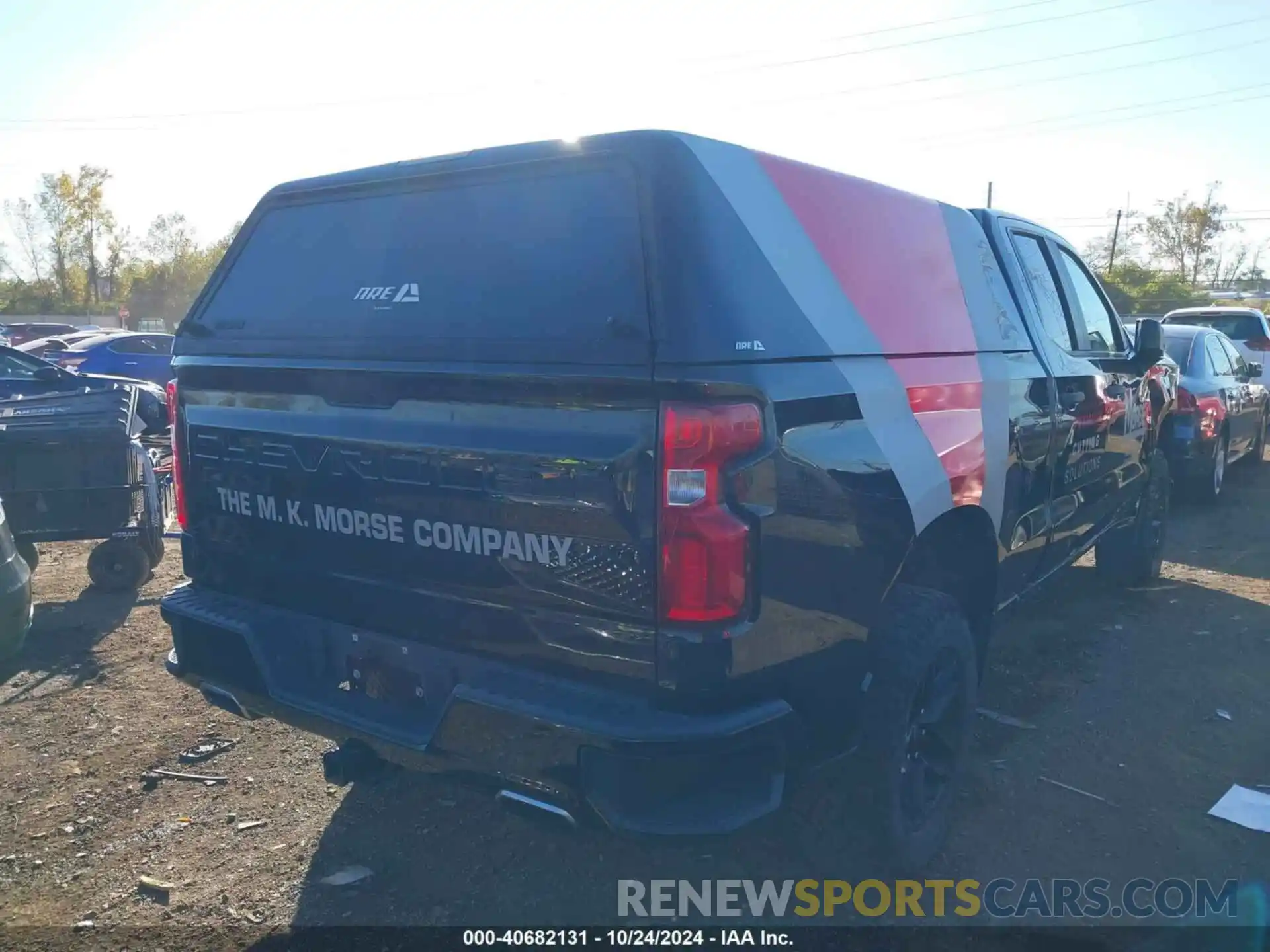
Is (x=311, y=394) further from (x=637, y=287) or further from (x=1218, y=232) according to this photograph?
(x=1218, y=232)

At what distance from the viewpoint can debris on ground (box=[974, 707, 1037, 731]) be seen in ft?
15.0

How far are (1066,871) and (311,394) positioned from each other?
113 inches

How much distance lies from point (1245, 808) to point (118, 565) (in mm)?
6364

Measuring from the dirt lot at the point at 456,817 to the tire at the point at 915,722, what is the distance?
0.75ft

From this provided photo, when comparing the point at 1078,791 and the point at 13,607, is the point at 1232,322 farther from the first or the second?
the point at 13,607

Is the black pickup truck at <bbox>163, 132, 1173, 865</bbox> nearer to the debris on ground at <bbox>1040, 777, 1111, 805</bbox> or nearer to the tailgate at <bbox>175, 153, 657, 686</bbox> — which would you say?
the tailgate at <bbox>175, 153, 657, 686</bbox>

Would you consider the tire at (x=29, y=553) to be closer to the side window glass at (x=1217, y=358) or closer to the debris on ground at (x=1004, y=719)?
the debris on ground at (x=1004, y=719)

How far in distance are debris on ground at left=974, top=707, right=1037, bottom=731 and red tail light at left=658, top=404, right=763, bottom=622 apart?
8.67ft

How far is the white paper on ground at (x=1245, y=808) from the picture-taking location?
374 cm

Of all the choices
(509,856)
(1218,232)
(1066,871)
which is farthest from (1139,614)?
(1218,232)

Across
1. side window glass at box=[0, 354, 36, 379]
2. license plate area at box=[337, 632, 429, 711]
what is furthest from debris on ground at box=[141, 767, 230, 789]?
side window glass at box=[0, 354, 36, 379]

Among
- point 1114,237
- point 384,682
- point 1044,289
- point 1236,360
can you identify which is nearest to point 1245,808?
point 1044,289

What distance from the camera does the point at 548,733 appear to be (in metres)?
2.43

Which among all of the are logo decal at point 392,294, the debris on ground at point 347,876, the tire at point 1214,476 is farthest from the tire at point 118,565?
the tire at point 1214,476
